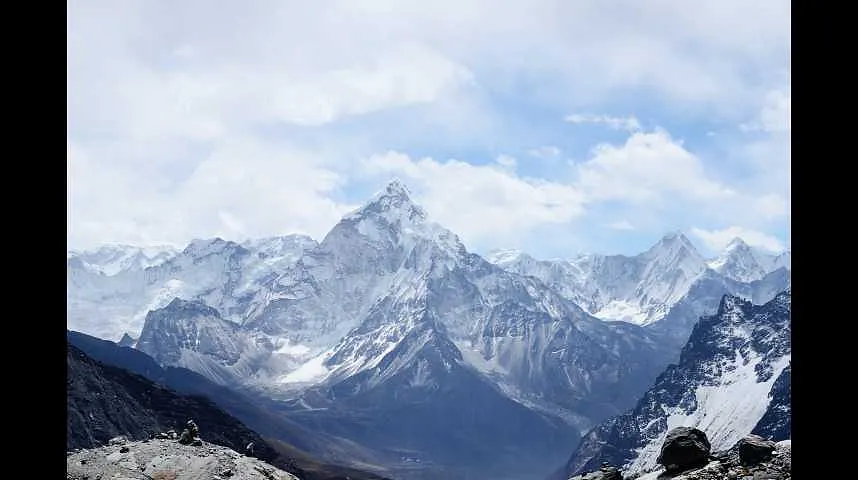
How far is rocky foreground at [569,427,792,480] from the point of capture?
28.8 metres

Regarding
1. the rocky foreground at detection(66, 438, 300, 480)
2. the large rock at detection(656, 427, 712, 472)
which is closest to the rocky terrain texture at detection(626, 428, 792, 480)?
the large rock at detection(656, 427, 712, 472)

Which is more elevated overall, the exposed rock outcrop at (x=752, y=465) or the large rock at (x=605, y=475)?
the exposed rock outcrop at (x=752, y=465)

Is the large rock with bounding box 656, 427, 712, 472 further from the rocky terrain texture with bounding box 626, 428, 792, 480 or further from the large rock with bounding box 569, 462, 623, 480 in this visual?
the large rock with bounding box 569, 462, 623, 480

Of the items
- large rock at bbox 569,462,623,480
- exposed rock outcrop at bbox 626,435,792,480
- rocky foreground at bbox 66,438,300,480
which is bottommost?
rocky foreground at bbox 66,438,300,480

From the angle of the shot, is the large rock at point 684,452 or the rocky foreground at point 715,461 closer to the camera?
the rocky foreground at point 715,461

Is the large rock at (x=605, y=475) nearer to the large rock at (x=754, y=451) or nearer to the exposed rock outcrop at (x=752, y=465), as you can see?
the exposed rock outcrop at (x=752, y=465)

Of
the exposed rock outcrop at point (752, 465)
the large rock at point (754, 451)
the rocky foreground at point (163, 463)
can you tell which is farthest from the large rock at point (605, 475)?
the rocky foreground at point (163, 463)

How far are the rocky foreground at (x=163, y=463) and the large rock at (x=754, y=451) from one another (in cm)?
2908

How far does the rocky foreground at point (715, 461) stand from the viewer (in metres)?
28.8
